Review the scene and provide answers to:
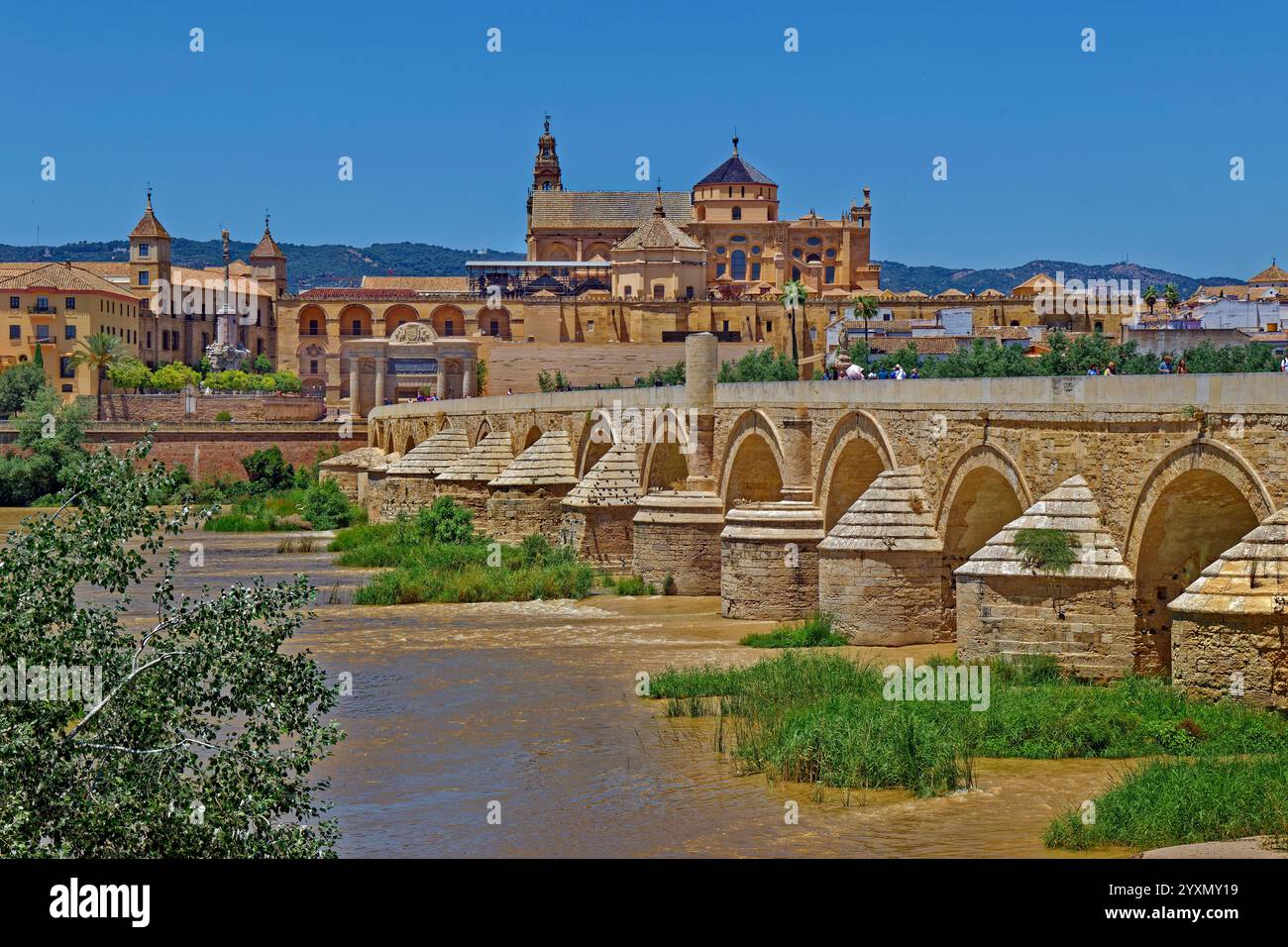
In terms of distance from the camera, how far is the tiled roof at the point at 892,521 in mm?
23094

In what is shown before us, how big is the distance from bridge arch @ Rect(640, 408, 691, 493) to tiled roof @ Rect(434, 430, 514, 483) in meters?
9.85

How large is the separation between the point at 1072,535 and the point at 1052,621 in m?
0.95

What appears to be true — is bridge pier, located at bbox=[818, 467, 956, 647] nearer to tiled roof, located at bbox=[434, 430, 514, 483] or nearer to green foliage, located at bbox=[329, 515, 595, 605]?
green foliage, located at bbox=[329, 515, 595, 605]

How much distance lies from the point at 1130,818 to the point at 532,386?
6948cm

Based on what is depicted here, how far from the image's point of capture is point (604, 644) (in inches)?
988

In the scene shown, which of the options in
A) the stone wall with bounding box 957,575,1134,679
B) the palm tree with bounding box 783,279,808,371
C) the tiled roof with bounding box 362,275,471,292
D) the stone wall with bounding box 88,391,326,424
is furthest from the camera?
the tiled roof with bounding box 362,275,471,292

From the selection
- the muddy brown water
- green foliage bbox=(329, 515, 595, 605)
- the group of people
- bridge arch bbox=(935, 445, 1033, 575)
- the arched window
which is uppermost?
the arched window

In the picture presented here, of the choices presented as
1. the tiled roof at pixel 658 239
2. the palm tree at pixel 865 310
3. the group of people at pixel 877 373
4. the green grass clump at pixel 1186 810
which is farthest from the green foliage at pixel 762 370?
the green grass clump at pixel 1186 810

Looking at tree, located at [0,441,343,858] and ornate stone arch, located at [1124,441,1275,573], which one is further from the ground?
ornate stone arch, located at [1124,441,1275,573]

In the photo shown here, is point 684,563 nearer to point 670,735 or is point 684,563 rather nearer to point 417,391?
point 670,735

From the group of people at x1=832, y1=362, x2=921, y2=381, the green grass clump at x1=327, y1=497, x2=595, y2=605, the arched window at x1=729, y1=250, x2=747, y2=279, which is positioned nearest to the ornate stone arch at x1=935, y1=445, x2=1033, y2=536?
the group of people at x1=832, y1=362, x2=921, y2=381

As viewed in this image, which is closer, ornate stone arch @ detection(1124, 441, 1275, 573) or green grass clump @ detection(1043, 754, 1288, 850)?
green grass clump @ detection(1043, 754, 1288, 850)

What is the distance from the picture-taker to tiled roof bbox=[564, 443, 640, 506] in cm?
3403
